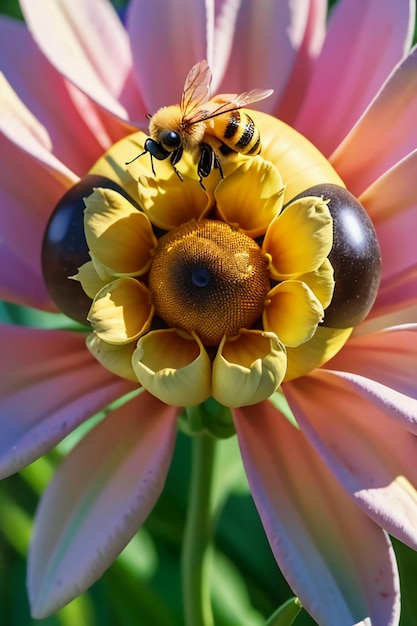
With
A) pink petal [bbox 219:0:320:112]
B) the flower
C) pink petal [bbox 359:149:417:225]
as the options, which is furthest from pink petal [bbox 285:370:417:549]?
pink petal [bbox 219:0:320:112]

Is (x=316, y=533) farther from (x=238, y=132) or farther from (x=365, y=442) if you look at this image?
(x=238, y=132)

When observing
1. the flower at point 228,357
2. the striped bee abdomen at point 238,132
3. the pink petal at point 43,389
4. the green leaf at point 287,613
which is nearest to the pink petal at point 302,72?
the flower at point 228,357

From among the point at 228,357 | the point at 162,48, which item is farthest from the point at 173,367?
the point at 162,48

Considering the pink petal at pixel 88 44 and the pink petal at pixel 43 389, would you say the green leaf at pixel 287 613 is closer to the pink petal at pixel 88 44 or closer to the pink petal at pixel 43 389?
the pink petal at pixel 43 389

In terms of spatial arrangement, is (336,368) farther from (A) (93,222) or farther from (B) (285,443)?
(A) (93,222)

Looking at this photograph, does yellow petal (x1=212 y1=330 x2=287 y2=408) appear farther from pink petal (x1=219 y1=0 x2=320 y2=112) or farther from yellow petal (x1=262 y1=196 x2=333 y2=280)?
pink petal (x1=219 y1=0 x2=320 y2=112)

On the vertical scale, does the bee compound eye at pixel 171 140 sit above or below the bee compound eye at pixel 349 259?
above

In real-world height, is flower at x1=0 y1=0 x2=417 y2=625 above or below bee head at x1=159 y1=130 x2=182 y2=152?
below
